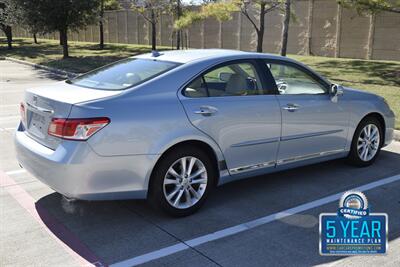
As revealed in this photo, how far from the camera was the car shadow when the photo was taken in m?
3.82

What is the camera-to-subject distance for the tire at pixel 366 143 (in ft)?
19.4

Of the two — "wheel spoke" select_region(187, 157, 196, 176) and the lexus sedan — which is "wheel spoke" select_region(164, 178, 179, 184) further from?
"wheel spoke" select_region(187, 157, 196, 176)

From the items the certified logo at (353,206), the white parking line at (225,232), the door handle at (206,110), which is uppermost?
the door handle at (206,110)

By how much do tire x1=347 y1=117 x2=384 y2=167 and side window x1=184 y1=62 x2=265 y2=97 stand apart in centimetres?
176

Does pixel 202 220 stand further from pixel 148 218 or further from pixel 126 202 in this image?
pixel 126 202

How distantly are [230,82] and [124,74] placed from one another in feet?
3.63

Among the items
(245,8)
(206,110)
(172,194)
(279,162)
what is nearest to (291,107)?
(279,162)

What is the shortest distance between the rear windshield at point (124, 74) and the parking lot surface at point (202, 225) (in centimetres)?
123

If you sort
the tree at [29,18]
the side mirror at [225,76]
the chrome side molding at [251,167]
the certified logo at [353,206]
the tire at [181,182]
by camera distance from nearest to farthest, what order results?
the certified logo at [353,206]
the tire at [181,182]
the chrome side molding at [251,167]
the side mirror at [225,76]
the tree at [29,18]

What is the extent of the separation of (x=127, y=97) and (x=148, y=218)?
1.19 metres

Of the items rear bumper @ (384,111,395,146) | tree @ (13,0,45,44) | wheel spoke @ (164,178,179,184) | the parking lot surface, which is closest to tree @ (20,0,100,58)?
tree @ (13,0,45,44)

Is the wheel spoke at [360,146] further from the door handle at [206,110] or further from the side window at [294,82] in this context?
the door handle at [206,110]

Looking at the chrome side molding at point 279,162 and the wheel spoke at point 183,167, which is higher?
the wheel spoke at point 183,167

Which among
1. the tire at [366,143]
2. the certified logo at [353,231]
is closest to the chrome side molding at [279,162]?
the tire at [366,143]
